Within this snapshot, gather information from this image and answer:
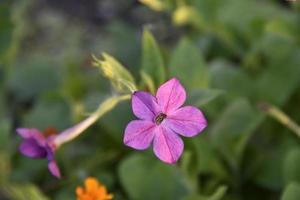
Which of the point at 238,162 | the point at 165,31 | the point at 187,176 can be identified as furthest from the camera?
the point at 165,31

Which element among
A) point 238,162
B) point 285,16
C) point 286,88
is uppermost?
point 285,16

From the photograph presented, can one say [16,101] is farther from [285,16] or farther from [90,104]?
[285,16]

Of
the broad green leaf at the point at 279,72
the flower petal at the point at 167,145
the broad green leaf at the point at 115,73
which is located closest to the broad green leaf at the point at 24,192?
the broad green leaf at the point at 115,73

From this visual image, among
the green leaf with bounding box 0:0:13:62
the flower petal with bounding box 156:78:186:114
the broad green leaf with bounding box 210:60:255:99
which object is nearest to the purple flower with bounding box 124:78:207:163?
the flower petal with bounding box 156:78:186:114

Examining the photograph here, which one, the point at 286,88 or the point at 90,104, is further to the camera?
the point at 286,88

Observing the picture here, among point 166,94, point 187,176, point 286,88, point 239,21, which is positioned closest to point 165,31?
point 239,21

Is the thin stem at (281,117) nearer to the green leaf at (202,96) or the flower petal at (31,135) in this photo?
the green leaf at (202,96)

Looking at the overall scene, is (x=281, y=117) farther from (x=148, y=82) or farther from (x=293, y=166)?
(x=148, y=82)
